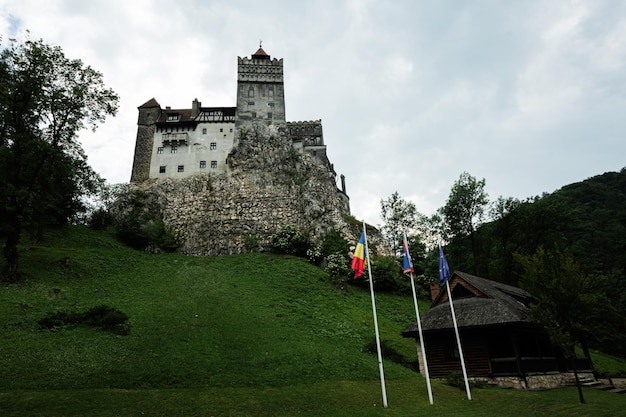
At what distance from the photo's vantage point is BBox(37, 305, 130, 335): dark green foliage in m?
24.4

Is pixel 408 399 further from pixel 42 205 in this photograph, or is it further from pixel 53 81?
pixel 53 81

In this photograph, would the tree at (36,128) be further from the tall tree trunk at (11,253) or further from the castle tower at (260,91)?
the castle tower at (260,91)

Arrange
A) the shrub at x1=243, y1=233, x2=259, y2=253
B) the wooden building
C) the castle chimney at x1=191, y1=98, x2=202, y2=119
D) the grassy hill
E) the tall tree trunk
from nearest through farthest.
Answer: the grassy hill
the wooden building
the tall tree trunk
the shrub at x1=243, y1=233, x2=259, y2=253
the castle chimney at x1=191, y1=98, x2=202, y2=119

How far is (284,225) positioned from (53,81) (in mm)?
34479

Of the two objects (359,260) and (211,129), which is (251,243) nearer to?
(211,129)

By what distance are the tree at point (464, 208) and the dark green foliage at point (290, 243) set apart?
2203 centimetres

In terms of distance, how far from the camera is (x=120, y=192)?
208 ft

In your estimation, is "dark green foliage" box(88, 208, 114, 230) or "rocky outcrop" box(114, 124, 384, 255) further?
"rocky outcrop" box(114, 124, 384, 255)

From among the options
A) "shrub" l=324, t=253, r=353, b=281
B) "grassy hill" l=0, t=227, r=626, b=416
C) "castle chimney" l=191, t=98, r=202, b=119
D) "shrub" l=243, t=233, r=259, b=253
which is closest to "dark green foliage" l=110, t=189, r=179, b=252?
"grassy hill" l=0, t=227, r=626, b=416

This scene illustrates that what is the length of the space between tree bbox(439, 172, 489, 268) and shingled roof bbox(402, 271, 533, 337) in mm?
25818

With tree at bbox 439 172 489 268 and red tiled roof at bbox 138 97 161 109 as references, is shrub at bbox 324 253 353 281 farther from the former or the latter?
red tiled roof at bbox 138 97 161 109

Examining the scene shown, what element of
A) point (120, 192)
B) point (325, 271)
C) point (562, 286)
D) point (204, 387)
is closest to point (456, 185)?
point (325, 271)

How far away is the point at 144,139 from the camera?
69.9 metres

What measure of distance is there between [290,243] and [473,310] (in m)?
32.1
